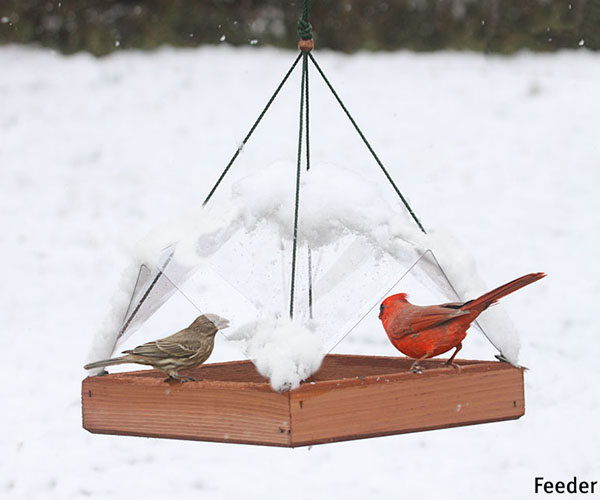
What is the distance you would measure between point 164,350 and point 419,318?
2.14 ft

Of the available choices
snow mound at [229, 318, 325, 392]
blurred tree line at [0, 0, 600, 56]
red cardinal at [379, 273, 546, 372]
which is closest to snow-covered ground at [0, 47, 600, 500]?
blurred tree line at [0, 0, 600, 56]

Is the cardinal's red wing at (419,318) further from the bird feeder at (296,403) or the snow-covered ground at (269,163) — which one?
the snow-covered ground at (269,163)

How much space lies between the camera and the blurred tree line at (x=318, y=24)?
23.9ft

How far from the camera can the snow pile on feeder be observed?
7.24 feet

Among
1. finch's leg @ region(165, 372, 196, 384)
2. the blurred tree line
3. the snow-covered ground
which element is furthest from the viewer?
the blurred tree line

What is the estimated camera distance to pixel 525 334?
5.06 meters

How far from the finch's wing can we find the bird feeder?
7 cm

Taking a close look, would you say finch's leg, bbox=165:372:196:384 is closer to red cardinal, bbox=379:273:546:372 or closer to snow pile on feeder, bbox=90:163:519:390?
snow pile on feeder, bbox=90:163:519:390

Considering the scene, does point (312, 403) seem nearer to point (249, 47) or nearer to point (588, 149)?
point (588, 149)

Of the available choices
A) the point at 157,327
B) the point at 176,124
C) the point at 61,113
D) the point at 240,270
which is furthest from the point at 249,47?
the point at 240,270

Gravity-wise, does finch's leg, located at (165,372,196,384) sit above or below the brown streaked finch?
below

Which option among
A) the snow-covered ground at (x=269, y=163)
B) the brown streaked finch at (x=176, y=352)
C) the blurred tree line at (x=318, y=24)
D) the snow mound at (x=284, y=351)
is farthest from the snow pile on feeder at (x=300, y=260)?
the blurred tree line at (x=318, y=24)

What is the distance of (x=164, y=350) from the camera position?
2320mm

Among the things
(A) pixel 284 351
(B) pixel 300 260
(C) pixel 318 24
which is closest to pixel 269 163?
(C) pixel 318 24
